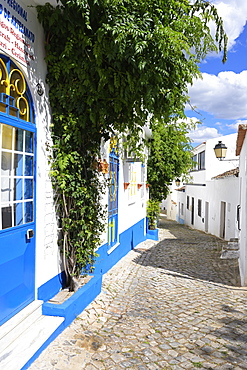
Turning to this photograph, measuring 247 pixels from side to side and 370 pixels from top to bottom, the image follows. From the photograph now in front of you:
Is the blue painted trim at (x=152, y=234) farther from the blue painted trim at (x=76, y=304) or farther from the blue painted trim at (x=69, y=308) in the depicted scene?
the blue painted trim at (x=69, y=308)

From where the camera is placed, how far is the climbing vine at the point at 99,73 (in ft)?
13.2

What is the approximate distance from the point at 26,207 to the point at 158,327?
8.19 ft

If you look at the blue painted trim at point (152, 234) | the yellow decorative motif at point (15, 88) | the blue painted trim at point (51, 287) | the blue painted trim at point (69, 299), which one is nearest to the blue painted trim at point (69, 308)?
the blue painted trim at point (69, 299)

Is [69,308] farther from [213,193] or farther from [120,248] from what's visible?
[213,193]

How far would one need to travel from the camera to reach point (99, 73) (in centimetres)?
426

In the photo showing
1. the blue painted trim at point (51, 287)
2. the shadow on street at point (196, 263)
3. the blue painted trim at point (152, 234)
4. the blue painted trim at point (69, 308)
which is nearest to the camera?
the blue painted trim at point (69, 308)

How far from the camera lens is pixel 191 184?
961 inches

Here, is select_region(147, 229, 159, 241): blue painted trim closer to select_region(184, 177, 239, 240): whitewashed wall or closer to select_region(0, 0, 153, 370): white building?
select_region(184, 177, 239, 240): whitewashed wall

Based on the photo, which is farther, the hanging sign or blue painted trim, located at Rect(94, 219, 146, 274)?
blue painted trim, located at Rect(94, 219, 146, 274)

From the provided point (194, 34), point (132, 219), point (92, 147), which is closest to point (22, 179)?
point (92, 147)

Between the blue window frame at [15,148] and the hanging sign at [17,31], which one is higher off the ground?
the hanging sign at [17,31]

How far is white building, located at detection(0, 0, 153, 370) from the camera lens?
350 cm

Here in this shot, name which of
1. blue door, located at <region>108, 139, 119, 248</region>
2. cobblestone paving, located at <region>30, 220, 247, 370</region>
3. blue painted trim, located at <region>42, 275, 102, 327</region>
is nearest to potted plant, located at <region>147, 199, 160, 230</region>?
blue door, located at <region>108, 139, 119, 248</region>

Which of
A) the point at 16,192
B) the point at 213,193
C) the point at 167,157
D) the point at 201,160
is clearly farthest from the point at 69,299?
the point at 201,160
